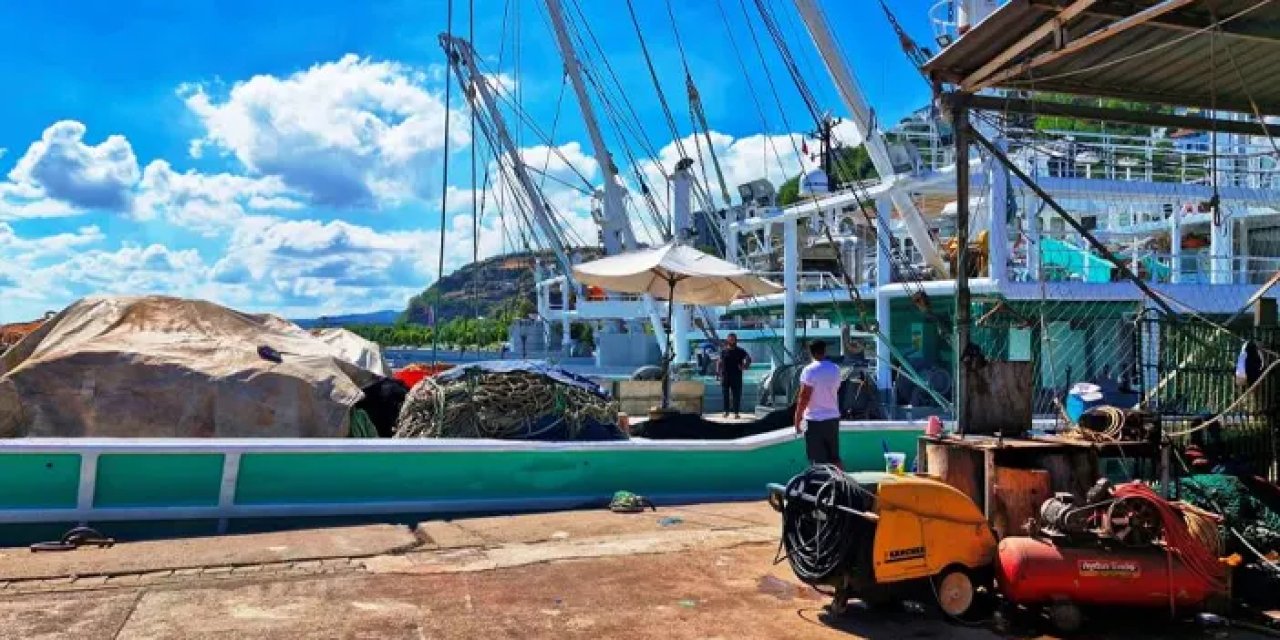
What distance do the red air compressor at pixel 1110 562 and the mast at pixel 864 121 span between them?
34.7ft

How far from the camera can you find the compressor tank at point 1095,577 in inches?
213

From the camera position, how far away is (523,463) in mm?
9086

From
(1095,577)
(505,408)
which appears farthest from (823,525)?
(505,408)

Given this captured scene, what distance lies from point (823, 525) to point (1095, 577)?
1457mm

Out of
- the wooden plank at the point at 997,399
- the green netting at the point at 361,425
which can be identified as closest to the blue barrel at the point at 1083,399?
the wooden plank at the point at 997,399

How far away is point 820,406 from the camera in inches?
337

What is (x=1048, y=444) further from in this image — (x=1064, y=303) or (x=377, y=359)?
(x=1064, y=303)

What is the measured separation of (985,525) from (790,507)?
1077mm

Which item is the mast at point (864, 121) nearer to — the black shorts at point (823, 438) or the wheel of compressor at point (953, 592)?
the black shorts at point (823, 438)

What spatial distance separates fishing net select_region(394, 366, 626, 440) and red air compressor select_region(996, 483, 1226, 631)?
506 centimetres

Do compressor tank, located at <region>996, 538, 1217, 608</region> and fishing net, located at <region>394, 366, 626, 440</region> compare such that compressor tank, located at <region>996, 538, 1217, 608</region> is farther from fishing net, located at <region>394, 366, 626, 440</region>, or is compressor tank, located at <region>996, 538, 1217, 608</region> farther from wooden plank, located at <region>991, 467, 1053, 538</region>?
fishing net, located at <region>394, 366, 626, 440</region>

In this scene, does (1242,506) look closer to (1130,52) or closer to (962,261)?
(962,261)

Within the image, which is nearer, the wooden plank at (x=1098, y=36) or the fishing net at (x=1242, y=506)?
the wooden plank at (x=1098, y=36)

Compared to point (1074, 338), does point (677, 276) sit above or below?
above
